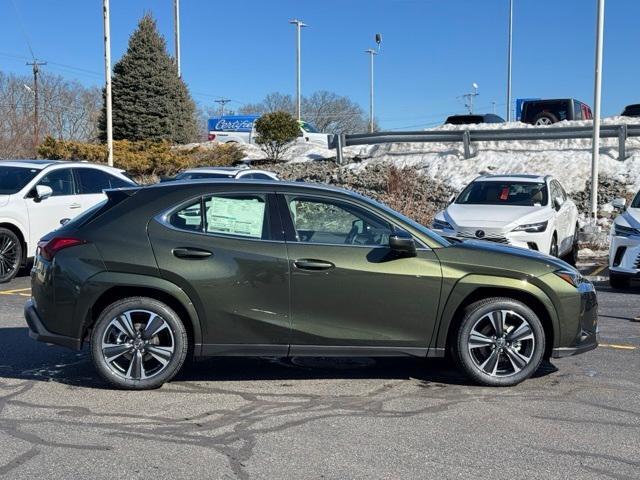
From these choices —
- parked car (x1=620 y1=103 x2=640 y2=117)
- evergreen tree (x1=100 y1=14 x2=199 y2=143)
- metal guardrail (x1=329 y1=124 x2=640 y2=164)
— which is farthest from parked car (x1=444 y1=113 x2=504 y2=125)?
evergreen tree (x1=100 y1=14 x2=199 y2=143)

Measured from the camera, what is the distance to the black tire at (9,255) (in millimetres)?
10773

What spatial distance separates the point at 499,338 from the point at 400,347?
2.61ft

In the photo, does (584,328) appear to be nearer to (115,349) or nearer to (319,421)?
(319,421)

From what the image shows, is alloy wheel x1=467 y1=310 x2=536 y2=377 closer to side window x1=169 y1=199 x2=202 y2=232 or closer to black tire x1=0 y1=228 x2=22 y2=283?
side window x1=169 y1=199 x2=202 y2=232

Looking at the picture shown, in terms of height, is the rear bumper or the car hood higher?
the car hood

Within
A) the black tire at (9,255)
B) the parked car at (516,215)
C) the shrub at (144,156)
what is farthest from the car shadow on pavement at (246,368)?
the shrub at (144,156)

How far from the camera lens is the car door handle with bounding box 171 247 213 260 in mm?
5582

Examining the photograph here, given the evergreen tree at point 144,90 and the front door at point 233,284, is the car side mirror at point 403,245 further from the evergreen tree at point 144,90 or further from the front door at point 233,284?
the evergreen tree at point 144,90

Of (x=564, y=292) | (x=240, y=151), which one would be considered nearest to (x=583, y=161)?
(x=240, y=151)

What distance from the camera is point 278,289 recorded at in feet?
18.2

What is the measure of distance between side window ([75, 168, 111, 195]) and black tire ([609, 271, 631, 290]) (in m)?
8.16

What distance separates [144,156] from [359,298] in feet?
65.4

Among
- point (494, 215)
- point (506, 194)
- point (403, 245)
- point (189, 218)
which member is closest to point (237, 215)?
point (189, 218)

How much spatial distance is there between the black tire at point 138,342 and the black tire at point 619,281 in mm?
7563
